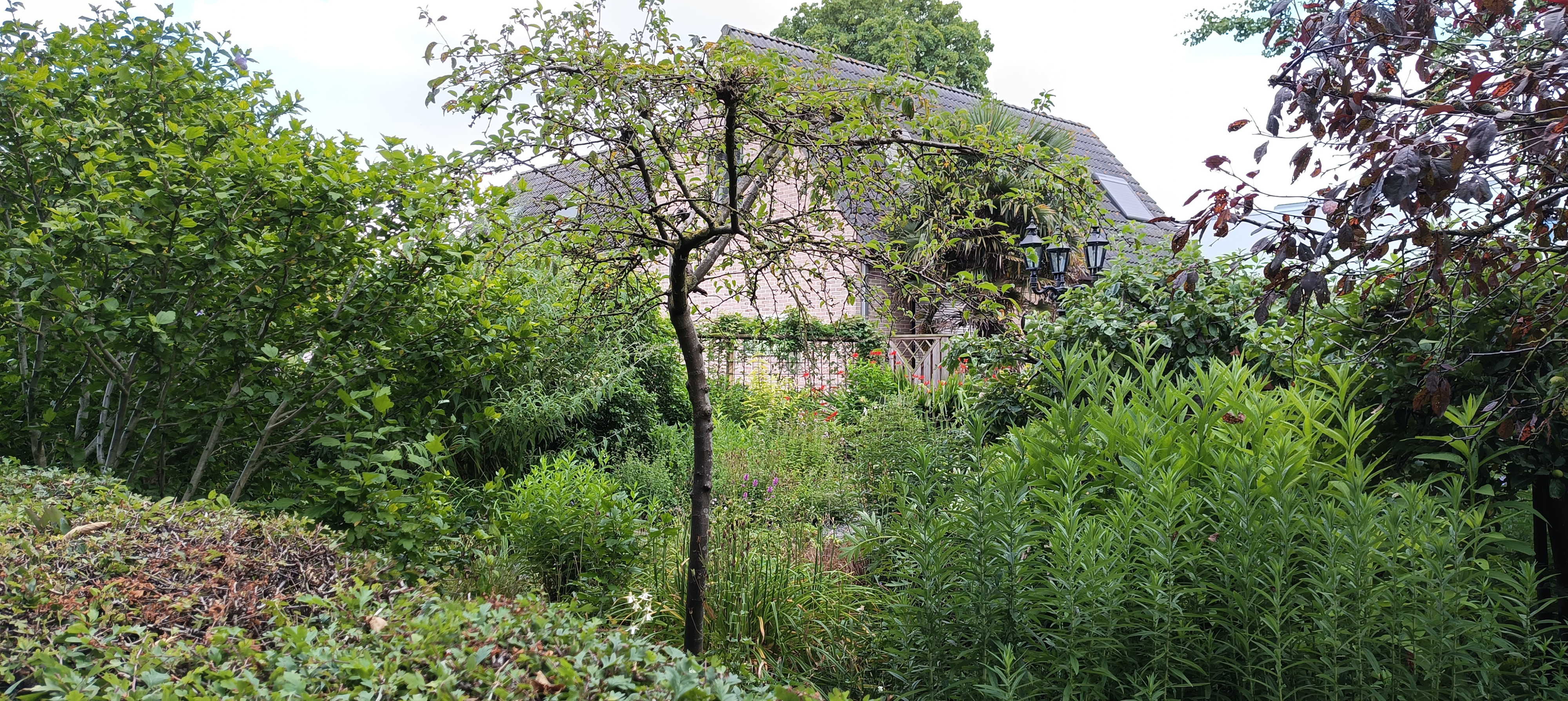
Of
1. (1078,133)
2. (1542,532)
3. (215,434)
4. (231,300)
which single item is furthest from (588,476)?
(1078,133)

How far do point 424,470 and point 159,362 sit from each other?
3.84 ft

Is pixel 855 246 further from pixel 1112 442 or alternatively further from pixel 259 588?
pixel 259 588

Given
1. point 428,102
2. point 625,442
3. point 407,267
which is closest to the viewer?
point 428,102

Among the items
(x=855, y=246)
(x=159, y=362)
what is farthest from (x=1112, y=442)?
(x=159, y=362)

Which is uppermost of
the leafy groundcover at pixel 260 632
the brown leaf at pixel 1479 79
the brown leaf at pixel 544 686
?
the brown leaf at pixel 1479 79

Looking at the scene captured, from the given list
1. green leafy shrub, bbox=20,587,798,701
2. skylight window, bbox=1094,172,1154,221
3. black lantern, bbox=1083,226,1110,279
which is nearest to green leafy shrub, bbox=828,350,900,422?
black lantern, bbox=1083,226,1110,279

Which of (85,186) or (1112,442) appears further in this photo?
(85,186)

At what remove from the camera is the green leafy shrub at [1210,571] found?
8.00ft

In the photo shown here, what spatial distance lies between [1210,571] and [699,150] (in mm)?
2468

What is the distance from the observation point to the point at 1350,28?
2.76 metres

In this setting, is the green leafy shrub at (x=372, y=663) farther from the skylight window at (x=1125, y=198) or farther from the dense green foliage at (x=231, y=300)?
the skylight window at (x=1125, y=198)

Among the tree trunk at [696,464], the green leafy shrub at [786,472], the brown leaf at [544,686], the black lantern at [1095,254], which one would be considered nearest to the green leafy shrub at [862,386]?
the green leafy shrub at [786,472]

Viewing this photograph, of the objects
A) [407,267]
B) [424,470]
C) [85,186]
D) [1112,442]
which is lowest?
[424,470]

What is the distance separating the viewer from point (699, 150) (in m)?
3.76
